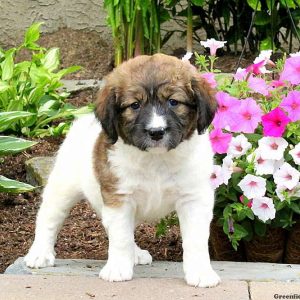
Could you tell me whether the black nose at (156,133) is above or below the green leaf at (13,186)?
above

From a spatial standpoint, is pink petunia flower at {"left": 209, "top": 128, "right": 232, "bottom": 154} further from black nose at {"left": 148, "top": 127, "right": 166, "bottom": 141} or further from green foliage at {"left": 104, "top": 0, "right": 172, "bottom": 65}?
green foliage at {"left": 104, "top": 0, "right": 172, "bottom": 65}

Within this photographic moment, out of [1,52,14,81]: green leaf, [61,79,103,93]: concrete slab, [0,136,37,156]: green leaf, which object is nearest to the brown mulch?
[0,136,37,156]: green leaf

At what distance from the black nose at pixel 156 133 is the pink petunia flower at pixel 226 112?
0.97 metres

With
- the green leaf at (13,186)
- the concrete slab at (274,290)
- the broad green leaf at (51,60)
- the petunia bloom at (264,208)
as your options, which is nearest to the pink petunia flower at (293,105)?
the petunia bloom at (264,208)

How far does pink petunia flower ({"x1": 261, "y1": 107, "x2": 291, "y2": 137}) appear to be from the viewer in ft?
15.5

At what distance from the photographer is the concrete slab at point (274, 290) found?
4109 mm

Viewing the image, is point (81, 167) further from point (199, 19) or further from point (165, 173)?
point (199, 19)

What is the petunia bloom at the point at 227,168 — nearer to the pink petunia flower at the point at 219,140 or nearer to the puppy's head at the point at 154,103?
the pink petunia flower at the point at 219,140

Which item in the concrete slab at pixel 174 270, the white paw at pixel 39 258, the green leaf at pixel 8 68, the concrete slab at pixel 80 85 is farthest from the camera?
the concrete slab at pixel 80 85

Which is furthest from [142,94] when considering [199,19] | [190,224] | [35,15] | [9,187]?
[35,15]

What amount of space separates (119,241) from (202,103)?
87 cm

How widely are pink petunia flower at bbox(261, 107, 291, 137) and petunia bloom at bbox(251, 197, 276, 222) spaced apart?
1.28ft

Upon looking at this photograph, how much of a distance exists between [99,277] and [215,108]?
1.13m

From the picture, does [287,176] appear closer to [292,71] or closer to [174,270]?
[292,71]
